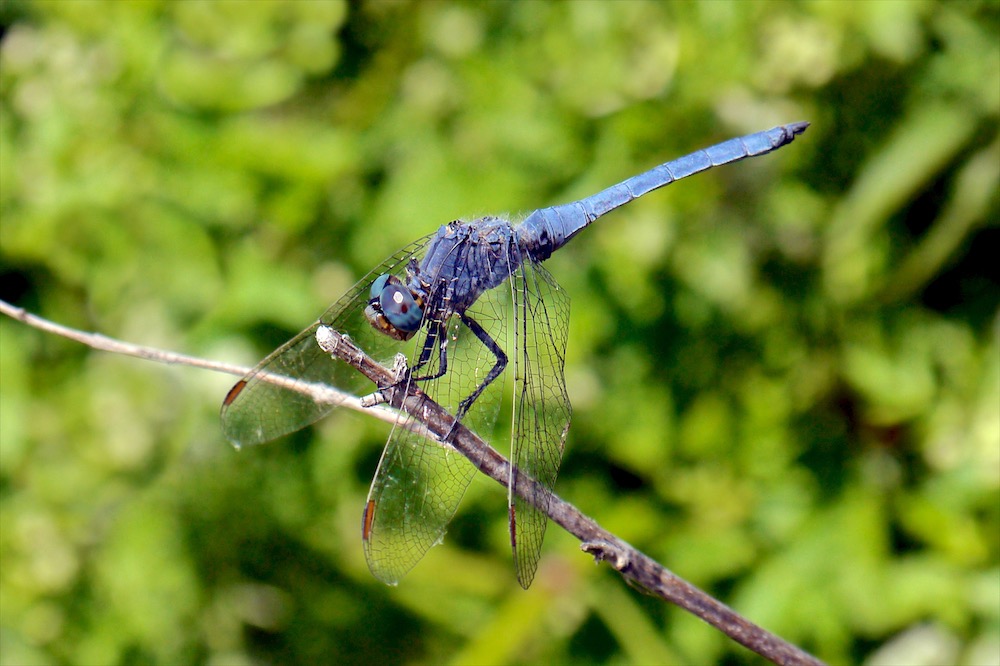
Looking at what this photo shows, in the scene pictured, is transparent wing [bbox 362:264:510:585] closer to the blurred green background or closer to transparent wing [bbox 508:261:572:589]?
transparent wing [bbox 508:261:572:589]

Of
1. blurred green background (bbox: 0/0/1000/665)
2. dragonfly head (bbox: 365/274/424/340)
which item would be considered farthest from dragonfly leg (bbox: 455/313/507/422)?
blurred green background (bbox: 0/0/1000/665)

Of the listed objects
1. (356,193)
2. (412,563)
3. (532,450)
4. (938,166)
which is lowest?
(412,563)

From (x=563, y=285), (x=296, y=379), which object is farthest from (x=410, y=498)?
(x=563, y=285)

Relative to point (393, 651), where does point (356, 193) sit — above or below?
above

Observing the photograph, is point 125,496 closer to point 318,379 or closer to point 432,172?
point 318,379

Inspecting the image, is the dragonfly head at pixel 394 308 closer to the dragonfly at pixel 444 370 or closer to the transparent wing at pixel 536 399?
the dragonfly at pixel 444 370

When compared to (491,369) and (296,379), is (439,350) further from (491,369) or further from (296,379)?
(296,379)

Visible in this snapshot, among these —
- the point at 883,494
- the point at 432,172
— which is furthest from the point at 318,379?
the point at 883,494
